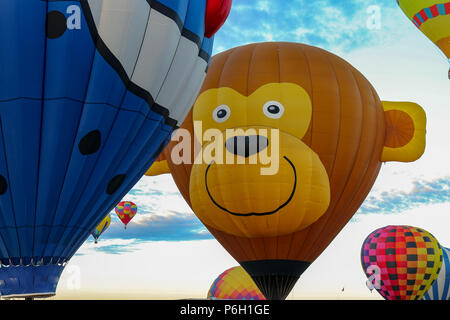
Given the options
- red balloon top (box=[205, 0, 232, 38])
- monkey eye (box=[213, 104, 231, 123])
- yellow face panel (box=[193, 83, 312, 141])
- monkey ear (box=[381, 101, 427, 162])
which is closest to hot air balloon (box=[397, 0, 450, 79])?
monkey ear (box=[381, 101, 427, 162])

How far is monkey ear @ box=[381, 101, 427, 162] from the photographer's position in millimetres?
10289

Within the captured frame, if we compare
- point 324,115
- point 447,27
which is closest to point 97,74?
point 324,115

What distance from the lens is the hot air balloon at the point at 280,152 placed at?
8.96 metres

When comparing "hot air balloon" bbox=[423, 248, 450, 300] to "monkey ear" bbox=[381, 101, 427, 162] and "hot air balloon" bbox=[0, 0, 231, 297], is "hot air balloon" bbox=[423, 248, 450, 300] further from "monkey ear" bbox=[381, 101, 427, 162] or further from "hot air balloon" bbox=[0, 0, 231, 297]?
"hot air balloon" bbox=[0, 0, 231, 297]

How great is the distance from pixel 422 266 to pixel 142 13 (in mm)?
11646

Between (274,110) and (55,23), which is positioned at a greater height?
(274,110)

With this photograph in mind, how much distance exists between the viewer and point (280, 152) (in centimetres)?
891

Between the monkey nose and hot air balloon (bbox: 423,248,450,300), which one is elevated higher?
the monkey nose

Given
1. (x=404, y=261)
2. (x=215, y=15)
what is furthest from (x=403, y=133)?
(x=404, y=261)

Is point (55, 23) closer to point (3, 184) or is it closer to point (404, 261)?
point (3, 184)

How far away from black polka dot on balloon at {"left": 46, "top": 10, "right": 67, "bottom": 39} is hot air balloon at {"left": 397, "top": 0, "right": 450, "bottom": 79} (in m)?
11.1

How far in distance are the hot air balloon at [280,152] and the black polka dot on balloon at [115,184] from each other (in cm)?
278

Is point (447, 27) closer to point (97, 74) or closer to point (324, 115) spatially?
point (324, 115)

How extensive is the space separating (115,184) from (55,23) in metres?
1.88
